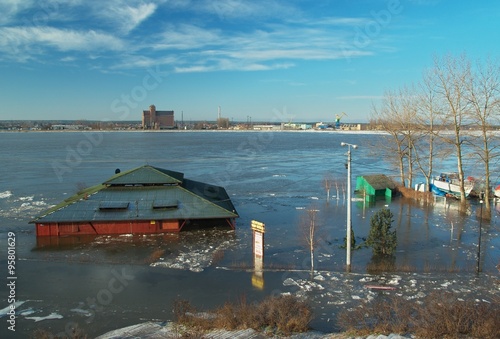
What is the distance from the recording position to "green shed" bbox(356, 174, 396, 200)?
1355 inches

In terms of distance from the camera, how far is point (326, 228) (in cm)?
2391

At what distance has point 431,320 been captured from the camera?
426 inches

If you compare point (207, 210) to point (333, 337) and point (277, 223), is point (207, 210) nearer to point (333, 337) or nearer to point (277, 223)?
point (277, 223)

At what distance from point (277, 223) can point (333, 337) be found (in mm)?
14708

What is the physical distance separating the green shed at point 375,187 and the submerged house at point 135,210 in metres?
14.9

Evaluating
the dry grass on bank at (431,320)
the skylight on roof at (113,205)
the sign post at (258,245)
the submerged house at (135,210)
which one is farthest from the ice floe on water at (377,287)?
the skylight on roof at (113,205)

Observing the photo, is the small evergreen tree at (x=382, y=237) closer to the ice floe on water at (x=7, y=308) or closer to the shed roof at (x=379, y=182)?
the ice floe on water at (x=7, y=308)

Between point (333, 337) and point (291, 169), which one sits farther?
point (291, 169)

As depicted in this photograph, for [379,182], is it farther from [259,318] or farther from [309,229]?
[259,318]

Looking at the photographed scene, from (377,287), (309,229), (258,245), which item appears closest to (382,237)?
(309,229)

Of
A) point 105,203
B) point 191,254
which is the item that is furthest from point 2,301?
point 105,203

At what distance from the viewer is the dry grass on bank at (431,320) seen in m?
10.4

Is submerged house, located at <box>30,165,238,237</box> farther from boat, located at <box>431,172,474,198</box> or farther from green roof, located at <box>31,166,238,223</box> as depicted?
boat, located at <box>431,172,474,198</box>

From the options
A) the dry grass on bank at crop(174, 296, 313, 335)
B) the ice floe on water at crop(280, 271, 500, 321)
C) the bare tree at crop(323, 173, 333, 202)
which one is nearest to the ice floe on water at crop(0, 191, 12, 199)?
the bare tree at crop(323, 173, 333, 202)
